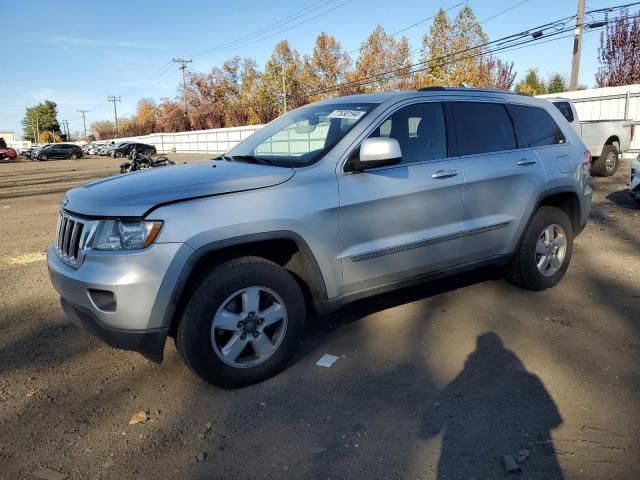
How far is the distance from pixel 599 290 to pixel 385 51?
147 feet

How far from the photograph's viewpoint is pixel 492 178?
4137 mm

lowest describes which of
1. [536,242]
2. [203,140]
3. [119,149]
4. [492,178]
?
[536,242]

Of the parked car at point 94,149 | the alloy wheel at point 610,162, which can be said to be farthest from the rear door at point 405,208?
the parked car at point 94,149

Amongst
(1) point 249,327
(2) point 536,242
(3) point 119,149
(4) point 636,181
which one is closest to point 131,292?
(1) point 249,327

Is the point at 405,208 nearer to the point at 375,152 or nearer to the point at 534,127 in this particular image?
the point at 375,152

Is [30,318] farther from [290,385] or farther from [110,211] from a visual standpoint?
[290,385]

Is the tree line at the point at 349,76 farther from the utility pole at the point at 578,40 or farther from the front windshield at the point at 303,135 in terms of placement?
the front windshield at the point at 303,135

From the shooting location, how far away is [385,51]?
4594 cm

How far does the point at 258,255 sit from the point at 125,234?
2.89ft

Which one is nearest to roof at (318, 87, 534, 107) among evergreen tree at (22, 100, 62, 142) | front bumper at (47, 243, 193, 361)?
front bumper at (47, 243, 193, 361)

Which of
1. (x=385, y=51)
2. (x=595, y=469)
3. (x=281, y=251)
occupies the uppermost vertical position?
(x=385, y=51)

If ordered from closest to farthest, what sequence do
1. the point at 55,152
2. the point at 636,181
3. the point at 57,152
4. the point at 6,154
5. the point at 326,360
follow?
the point at 326,360 → the point at 636,181 → the point at 6,154 → the point at 55,152 → the point at 57,152

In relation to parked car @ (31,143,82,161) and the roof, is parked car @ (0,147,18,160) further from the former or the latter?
the roof

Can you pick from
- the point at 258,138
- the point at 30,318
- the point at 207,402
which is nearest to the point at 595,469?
the point at 207,402
